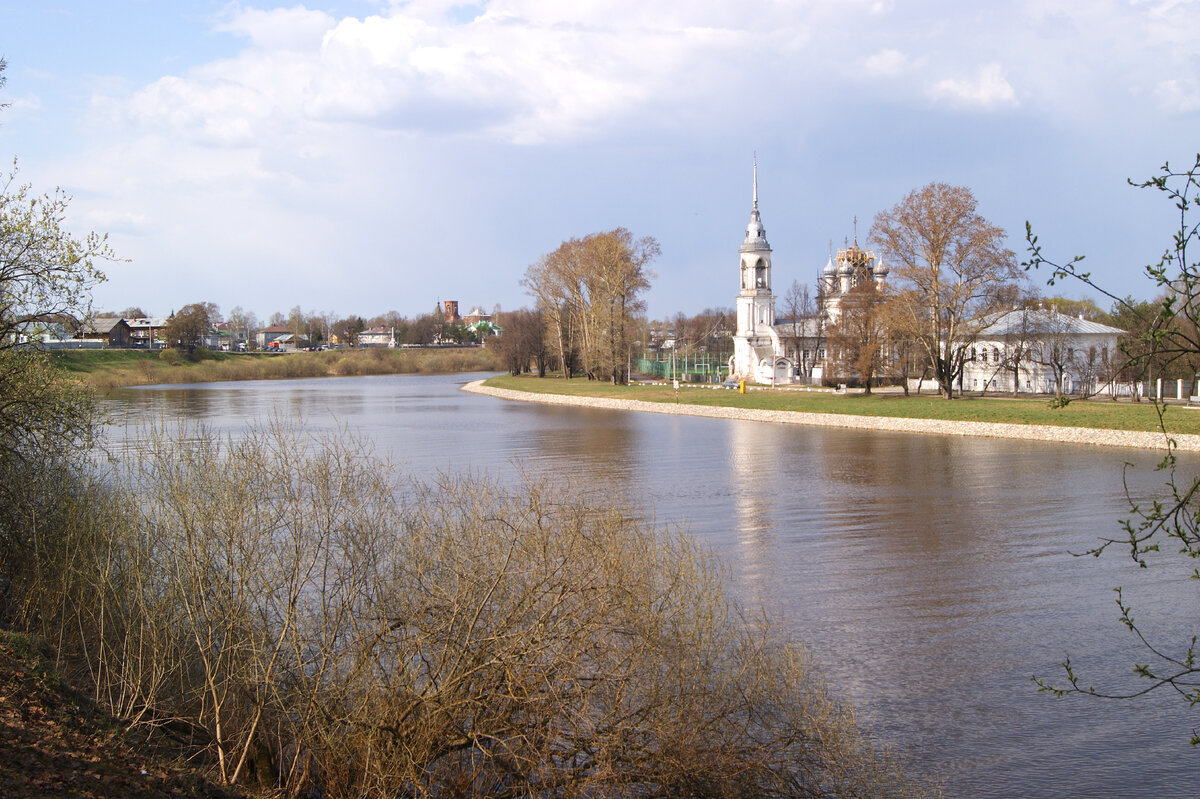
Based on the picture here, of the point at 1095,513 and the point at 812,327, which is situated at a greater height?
the point at 812,327

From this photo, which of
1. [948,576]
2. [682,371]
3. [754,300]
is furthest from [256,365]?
[948,576]

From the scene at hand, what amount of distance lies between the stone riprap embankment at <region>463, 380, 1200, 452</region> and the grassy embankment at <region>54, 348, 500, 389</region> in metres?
38.5

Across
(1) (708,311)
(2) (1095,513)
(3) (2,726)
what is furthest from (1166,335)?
(1) (708,311)

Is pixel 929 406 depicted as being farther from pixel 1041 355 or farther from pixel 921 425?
pixel 1041 355

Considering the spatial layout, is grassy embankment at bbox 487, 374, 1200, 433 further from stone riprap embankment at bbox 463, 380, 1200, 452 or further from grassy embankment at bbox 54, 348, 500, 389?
grassy embankment at bbox 54, 348, 500, 389

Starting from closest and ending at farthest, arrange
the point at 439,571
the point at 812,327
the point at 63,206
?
the point at 439,571
the point at 63,206
the point at 812,327

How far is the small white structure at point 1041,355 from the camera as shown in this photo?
185 ft

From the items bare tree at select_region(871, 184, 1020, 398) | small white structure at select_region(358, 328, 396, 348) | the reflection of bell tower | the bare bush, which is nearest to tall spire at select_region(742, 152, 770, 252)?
the reflection of bell tower

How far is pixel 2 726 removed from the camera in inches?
288

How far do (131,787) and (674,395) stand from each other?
58.8 m

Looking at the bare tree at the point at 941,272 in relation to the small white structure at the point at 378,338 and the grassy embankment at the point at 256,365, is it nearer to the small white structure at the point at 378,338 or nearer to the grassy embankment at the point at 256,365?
the grassy embankment at the point at 256,365

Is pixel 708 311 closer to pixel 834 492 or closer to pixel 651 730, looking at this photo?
pixel 834 492

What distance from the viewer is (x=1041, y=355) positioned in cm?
5862

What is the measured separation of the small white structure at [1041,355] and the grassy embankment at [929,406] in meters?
5.37
